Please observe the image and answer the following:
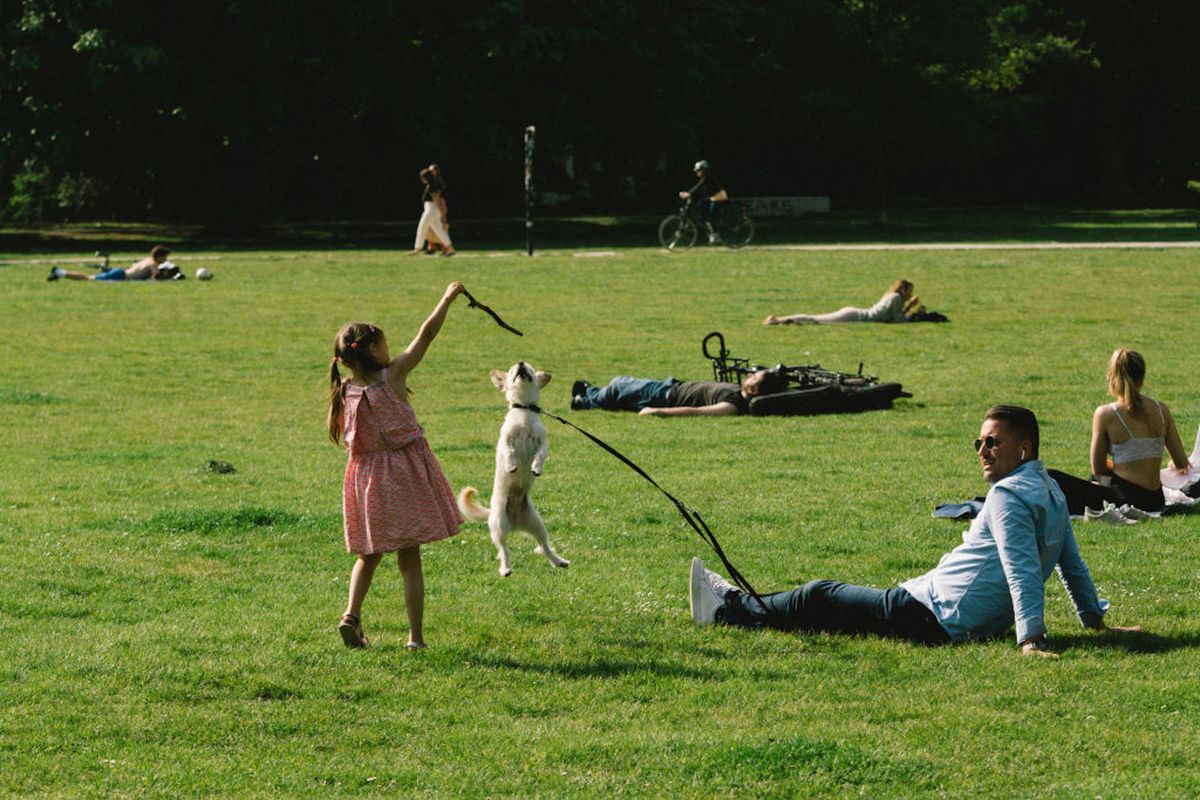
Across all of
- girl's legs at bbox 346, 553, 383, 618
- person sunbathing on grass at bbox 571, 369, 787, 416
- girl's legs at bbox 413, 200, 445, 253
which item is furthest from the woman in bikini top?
girl's legs at bbox 413, 200, 445, 253

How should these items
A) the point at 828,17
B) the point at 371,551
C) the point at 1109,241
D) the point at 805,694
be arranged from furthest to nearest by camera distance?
the point at 828,17
the point at 1109,241
the point at 371,551
the point at 805,694

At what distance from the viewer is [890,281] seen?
28422 mm

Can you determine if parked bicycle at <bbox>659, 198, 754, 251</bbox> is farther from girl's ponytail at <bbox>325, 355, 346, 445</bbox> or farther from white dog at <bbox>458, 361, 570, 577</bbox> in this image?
girl's ponytail at <bbox>325, 355, 346, 445</bbox>

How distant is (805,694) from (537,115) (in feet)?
126

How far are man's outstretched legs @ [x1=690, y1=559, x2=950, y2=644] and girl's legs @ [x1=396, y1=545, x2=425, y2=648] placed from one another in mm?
1390

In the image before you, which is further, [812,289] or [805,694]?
[812,289]

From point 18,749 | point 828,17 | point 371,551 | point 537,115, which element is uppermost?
point 828,17

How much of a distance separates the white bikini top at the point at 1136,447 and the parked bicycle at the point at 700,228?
27059 mm

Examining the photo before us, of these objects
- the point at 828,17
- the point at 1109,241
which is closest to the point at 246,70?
the point at 828,17

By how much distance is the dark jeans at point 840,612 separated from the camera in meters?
7.39

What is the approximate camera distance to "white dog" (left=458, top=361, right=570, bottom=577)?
8398mm

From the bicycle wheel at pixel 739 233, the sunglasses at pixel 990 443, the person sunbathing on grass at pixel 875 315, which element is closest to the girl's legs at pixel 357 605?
the sunglasses at pixel 990 443

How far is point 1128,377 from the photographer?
35.2 feet

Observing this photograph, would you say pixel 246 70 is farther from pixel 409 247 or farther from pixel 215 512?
pixel 215 512
